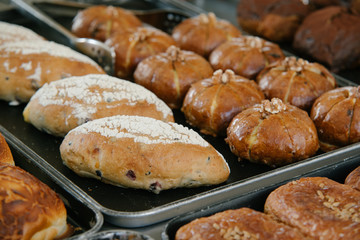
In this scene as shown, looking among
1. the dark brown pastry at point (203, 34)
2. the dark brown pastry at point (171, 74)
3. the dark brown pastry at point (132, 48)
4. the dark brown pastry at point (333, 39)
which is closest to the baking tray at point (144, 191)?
the dark brown pastry at point (171, 74)

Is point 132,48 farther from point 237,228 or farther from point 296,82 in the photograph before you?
point 237,228

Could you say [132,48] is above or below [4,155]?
above

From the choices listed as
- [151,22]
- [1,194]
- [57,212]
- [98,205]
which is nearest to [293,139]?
[98,205]

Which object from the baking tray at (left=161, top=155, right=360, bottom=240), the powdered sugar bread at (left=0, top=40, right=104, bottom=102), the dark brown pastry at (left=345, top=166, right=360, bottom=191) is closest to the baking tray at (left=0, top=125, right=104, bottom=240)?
the baking tray at (left=161, top=155, right=360, bottom=240)

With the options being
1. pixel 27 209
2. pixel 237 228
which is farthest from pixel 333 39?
pixel 27 209

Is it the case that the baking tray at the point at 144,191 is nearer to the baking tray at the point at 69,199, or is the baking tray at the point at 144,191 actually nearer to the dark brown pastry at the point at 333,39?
the baking tray at the point at 69,199
